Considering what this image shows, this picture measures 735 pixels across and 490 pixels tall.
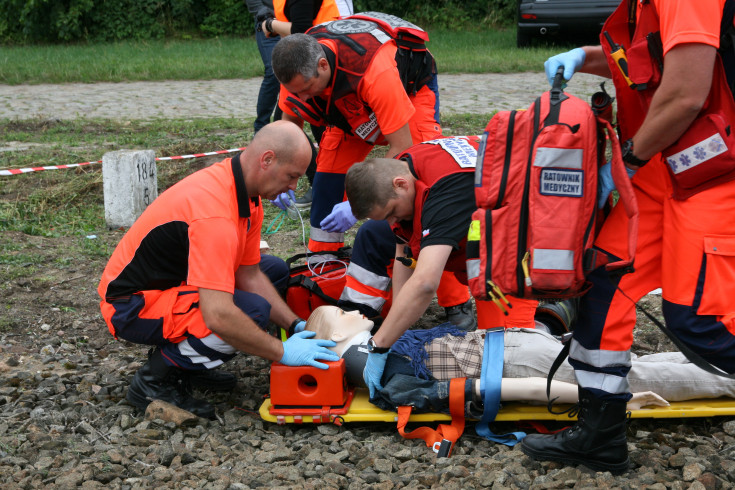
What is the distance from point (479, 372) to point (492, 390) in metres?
0.17

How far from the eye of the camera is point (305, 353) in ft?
11.0

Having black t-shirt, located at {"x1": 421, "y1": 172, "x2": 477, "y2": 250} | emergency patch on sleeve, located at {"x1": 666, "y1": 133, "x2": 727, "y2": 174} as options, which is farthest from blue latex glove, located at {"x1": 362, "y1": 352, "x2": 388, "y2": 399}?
emergency patch on sleeve, located at {"x1": 666, "y1": 133, "x2": 727, "y2": 174}

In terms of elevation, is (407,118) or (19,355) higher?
(407,118)

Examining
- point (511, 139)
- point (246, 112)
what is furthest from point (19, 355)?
point (246, 112)

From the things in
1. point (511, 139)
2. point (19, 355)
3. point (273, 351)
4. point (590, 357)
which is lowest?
point (19, 355)

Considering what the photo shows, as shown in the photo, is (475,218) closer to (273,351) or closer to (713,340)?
(713,340)

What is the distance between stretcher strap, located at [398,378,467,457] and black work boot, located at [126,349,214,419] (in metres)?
0.90

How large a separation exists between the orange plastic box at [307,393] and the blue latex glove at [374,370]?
0.11 metres

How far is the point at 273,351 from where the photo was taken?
3.30m

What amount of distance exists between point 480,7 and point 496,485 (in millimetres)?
19531

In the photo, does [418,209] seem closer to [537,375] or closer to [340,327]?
[340,327]

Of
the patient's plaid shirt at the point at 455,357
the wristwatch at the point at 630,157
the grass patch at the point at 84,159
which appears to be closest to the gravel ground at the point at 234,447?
the patient's plaid shirt at the point at 455,357

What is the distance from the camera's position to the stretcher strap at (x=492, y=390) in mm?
3141

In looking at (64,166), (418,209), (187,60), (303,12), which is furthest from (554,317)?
(187,60)
